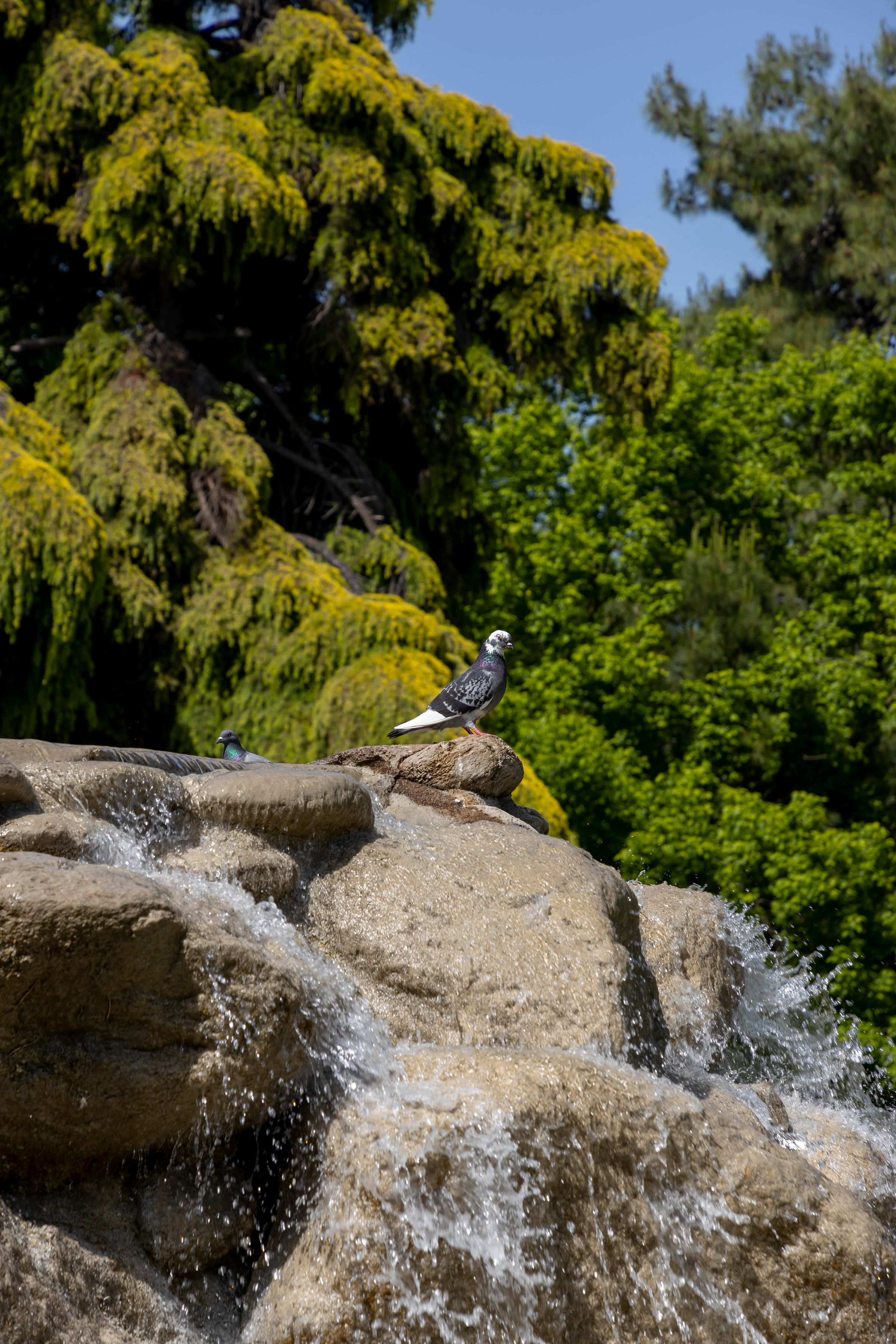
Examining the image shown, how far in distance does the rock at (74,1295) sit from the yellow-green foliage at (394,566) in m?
9.02

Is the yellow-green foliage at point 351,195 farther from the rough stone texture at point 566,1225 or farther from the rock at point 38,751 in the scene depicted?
the rough stone texture at point 566,1225

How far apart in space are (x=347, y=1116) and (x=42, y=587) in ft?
22.6

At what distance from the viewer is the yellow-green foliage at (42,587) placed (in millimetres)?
9797

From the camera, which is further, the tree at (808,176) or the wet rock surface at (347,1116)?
the tree at (808,176)

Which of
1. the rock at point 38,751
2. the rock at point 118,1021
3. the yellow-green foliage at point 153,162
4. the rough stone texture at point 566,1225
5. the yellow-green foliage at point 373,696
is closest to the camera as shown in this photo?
the rock at point 118,1021

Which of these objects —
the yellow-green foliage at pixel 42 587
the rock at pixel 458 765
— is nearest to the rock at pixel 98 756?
the rock at pixel 458 765

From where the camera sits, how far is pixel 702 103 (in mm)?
23297

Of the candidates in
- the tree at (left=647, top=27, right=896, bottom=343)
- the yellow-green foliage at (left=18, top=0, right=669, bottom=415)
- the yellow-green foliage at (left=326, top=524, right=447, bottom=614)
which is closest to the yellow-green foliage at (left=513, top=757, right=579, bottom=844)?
the yellow-green foliage at (left=326, top=524, right=447, bottom=614)

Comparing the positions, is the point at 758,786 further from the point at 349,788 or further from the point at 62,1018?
the point at 62,1018

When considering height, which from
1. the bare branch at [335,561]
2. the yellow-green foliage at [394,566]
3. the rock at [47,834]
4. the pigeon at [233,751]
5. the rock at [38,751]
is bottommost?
the pigeon at [233,751]

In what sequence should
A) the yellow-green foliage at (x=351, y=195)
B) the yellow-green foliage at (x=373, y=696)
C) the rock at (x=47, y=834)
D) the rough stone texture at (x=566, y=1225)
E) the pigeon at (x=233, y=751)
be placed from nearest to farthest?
the rough stone texture at (x=566, y=1225), the rock at (x=47, y=834), the pigeon at (x=233, y=751), the yellow-green foliage at (x=373, y=696), the yellow-green foliage at (x=351, y=195)

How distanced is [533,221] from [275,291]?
2.65 metres

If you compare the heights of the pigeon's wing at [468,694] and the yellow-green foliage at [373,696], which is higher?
the pigeon's wing at [468,694]

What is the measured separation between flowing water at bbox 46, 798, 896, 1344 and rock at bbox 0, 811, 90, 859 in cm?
7
